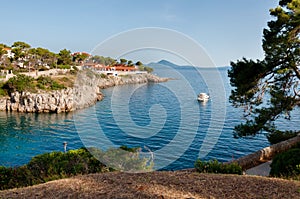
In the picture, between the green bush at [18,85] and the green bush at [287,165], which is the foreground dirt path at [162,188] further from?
the green bush at [18,85]

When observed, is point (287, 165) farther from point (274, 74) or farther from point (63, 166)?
point (63, 166)

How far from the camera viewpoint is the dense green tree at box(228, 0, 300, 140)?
10328 mm

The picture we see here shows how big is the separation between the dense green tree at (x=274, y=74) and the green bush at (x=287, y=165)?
15.1 feet

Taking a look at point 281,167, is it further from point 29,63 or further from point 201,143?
point 29,63

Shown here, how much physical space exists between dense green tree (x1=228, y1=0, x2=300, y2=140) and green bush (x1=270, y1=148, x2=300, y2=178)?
4.60 meters

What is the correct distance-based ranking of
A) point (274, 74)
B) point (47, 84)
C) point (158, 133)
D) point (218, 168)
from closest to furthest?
1. point (218, 168)
2. point (274, 74)
3. point (158, 133)
4. point (47, 84)

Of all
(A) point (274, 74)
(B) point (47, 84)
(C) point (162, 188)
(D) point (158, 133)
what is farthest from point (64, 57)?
(C) point (162, 188)

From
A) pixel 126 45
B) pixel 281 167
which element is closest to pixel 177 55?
pixel 126 45

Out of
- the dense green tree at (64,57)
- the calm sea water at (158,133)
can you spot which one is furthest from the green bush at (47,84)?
the dense green tree at (64,57)

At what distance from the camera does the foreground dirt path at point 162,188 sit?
4.40m

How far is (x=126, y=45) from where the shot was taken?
5969mm

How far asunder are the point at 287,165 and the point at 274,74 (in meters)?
5.55

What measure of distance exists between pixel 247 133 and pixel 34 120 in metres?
25.3

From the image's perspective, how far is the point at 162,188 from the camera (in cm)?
464
